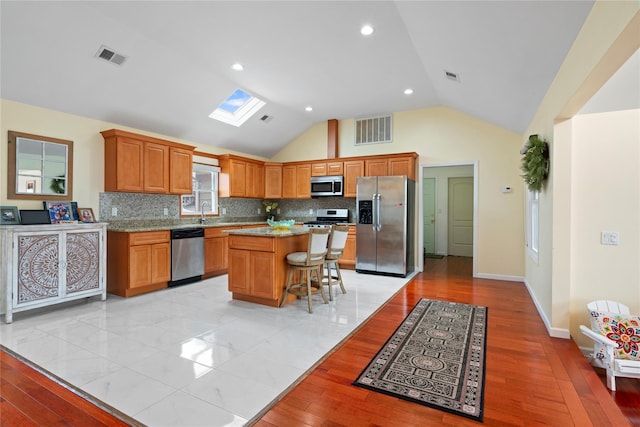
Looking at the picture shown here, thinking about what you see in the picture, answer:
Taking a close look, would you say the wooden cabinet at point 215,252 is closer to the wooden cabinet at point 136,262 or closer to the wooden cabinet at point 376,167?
the wooden cabinet at point 136,262

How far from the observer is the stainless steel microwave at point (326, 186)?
6.54 metres

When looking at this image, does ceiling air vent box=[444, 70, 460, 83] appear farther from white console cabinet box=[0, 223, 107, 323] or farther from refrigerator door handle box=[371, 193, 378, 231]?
white console cabinet box=[0, 223, 107, 323]

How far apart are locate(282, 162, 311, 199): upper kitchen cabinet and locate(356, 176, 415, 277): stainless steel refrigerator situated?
4.69 feet

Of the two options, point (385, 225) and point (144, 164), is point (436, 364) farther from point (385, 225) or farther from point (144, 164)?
point (144, 164)

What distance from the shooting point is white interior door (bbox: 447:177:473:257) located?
27.0 feet

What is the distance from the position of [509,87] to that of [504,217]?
2.59m

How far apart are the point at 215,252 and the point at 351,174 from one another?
3.04 meters

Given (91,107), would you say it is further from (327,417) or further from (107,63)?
(327,417)

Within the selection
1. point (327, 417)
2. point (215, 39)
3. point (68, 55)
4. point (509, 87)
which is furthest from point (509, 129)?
point (68, 55)

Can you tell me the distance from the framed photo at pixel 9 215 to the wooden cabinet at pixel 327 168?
4754 mm

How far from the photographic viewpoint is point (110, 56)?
12.4 feet

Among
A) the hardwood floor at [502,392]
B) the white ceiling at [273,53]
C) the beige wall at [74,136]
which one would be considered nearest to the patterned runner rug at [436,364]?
the hardwood floor at [502,392]

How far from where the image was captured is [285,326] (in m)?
3.22

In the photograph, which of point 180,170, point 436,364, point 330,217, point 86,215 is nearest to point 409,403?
point 436,364
